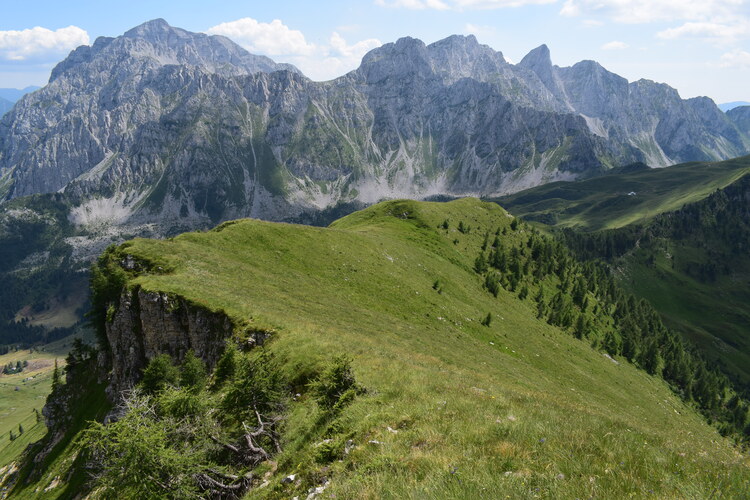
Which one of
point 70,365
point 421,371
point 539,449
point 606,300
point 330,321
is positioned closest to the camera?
point 539,449

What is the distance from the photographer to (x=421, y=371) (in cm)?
2095

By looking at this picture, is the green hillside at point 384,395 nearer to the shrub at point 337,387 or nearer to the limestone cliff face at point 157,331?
the shrub at point 337,387

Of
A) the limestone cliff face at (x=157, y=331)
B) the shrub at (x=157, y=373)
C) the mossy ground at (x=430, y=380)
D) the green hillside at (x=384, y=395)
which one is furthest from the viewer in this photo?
the limestone cliff face at (x=157, y=331)

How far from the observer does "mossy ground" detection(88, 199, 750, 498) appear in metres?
8.65

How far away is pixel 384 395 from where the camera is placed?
1606cm

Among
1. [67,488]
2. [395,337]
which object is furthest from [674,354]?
[67,488]

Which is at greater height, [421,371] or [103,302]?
[421,371]

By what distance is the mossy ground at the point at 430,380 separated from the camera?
8.65 metres

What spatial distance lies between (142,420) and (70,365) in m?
69.4

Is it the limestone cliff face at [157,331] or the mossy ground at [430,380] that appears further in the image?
the limestone cliff face at [157,331]

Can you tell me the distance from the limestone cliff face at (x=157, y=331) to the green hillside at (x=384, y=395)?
1533 millimetres

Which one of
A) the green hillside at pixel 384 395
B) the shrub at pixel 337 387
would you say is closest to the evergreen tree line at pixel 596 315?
the green hillside at pixel 384 395

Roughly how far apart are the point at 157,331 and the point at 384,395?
30.3m

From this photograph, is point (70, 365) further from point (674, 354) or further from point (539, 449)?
point (674, 354)
